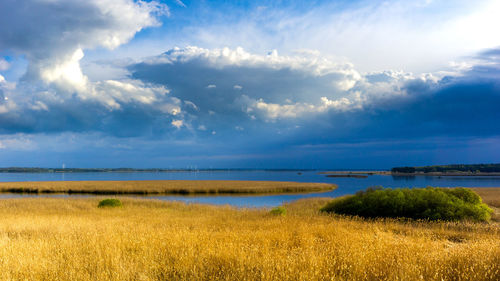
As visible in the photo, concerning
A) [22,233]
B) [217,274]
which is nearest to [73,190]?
[22,233]

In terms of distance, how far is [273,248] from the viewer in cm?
801

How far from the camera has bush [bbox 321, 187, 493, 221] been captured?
689 inches

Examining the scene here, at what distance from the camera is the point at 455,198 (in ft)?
60.7

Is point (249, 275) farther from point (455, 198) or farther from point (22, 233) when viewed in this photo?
point (455, 198)

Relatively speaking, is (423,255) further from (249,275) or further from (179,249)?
(179,249)

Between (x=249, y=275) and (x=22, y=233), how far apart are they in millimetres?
10613

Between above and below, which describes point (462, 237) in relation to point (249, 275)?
below

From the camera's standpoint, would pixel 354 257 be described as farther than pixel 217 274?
Yes

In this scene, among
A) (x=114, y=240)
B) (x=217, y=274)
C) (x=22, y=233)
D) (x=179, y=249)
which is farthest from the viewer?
(x=22, y=233)

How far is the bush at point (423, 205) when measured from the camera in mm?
17500

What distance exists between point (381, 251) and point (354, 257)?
3.44 ft

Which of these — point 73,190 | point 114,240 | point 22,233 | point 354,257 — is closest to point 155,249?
point 114,240

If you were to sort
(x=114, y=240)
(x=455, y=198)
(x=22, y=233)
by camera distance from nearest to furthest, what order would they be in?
(x=114, y=240)
(x=22, y=233)
(x=455, y=198)

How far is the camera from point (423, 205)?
60.7 ft
